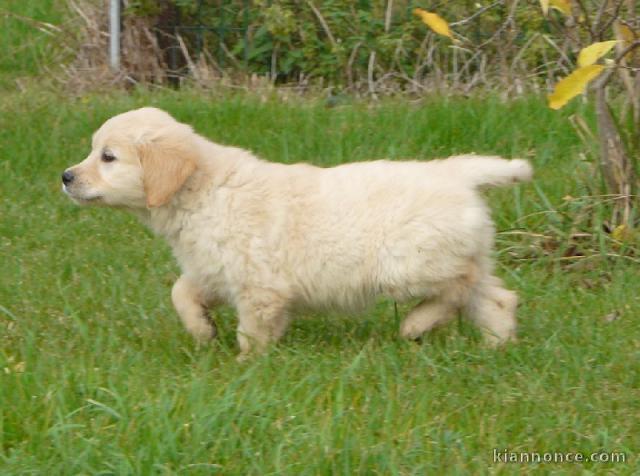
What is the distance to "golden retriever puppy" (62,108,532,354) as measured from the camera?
4613 millimetres

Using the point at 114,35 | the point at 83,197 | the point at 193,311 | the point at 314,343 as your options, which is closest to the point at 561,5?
the point at 314,343

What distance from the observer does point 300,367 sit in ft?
14.7

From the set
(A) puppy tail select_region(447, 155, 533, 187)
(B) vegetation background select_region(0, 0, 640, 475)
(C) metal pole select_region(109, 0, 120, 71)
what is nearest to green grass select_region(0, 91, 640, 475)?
(B) vegetation background select_region(0, 0, 640, 475)

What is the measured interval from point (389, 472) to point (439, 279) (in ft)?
3.85

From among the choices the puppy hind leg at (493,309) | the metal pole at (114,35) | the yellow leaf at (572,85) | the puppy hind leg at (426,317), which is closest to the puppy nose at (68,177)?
the puppy hind leg at (426,317)

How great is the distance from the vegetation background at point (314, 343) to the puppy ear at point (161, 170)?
58cm

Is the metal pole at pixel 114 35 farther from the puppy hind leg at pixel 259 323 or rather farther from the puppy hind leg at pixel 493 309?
the puppy hind leg at pixel 493 309

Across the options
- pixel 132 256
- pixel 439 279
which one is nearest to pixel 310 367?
pixel 439 279

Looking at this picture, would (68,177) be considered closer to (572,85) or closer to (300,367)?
(300,367)

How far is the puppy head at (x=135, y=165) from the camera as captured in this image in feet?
15.6

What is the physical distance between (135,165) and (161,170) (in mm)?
106

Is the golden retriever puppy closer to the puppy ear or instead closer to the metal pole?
the puppy ear

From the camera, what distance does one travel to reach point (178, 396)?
3.91 m

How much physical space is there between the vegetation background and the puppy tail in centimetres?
62
